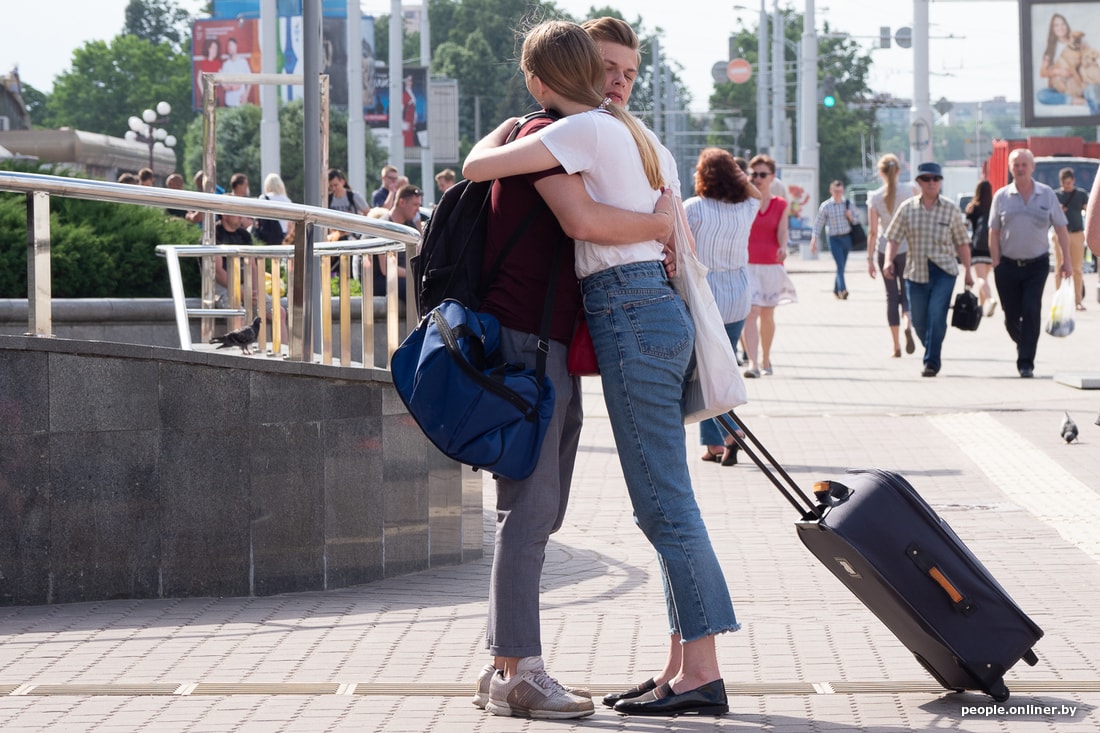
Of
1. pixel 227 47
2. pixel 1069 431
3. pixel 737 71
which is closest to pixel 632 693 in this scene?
pixel 1069 431

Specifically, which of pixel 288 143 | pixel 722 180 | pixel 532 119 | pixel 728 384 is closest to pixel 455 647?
pixel 728 384

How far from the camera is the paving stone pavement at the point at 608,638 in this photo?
4.66 meters

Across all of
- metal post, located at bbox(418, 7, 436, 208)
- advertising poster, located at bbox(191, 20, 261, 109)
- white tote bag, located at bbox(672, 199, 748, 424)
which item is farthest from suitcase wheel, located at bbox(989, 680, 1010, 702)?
advertising poster, located at bbox(191, 20, 261, 109)

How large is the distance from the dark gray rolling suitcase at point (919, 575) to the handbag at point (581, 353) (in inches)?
25.3

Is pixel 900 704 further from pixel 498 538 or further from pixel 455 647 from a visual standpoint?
pixel 455 647

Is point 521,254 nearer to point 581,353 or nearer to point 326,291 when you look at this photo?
point 581,353

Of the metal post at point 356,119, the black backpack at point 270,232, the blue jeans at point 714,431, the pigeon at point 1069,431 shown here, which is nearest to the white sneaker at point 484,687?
the blue jeans at point 714,431

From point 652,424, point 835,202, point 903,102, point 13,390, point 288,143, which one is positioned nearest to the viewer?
point 652,424

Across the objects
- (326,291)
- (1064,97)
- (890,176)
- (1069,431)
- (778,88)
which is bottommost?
(1069,431)

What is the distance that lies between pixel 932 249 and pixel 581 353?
35.0 feet

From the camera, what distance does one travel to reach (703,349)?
4.66m

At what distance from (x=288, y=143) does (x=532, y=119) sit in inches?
2366

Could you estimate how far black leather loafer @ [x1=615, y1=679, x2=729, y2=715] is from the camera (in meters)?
4.59

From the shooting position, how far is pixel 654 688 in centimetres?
469
